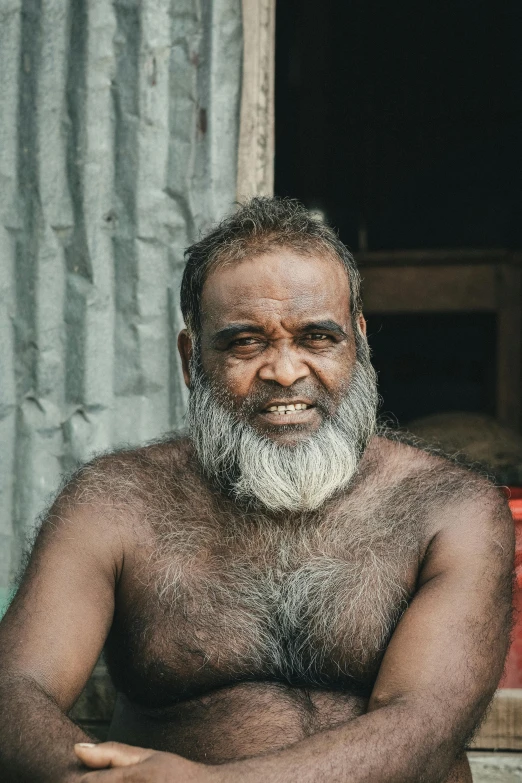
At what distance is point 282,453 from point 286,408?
0.40 feet

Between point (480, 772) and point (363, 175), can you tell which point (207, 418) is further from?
point (363, 175)

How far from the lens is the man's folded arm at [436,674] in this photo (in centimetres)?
205

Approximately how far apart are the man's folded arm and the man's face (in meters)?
0.49

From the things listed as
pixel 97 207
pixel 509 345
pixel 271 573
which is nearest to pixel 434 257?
pixel 509 345

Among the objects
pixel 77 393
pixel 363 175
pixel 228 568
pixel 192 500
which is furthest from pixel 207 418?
pixel 363 175

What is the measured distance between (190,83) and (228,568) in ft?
5.73

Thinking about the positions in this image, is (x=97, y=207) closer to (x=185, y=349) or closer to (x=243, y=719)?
(x=185, y=349)

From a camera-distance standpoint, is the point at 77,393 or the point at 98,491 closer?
the point at 98,491

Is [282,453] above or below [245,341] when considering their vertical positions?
below

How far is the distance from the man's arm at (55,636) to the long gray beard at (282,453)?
36cm

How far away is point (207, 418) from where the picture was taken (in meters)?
2.75

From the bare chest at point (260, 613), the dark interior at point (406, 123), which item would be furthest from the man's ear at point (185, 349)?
the dark interior at point (406, 123)

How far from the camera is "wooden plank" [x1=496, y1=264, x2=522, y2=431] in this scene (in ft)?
21.3

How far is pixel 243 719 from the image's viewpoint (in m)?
2.39
